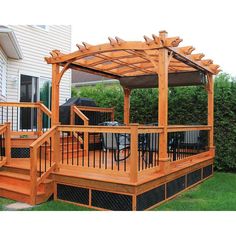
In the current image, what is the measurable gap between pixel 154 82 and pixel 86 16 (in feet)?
11.2

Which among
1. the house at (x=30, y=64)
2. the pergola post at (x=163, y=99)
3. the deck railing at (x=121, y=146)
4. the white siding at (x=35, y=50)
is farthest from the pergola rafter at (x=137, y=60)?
the white siding at (x=35, y=50)

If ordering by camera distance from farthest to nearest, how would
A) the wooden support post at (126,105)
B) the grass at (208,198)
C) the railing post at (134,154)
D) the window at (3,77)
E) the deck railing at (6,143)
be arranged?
the wooden support post at (126,105) < the window at (3,77) < the deck railing at (6,143) < the grass at (208,198) < the railing post at (134,154)

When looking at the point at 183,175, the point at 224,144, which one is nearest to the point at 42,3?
the point at 183,175

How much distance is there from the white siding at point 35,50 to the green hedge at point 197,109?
9.10 ft

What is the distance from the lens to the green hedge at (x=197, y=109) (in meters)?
9.24

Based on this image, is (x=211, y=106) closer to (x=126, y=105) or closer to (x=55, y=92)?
(x=126, y=105)

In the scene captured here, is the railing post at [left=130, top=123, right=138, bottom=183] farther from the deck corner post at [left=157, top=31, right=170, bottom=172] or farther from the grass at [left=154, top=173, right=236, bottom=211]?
the deck corner post at [left=157, top=31, right=170, bottom=172]

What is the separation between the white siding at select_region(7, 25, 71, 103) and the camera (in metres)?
10.9

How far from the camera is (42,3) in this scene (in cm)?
639

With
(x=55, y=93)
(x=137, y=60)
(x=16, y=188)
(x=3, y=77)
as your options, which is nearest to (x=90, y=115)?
(x=137, y=60)

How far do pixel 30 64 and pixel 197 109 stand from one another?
6.15 m

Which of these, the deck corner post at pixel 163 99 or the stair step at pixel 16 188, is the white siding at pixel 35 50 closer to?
the stair step at pixel 16 188
